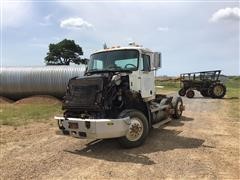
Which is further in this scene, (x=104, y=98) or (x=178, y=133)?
(x=178, y=133)

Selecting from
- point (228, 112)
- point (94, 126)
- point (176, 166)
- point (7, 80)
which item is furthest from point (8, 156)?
point (7, 80)

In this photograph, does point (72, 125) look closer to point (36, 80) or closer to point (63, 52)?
point (36, 80)

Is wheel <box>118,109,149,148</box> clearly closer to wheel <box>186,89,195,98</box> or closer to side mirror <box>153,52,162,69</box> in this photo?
side mirror <box>153,52,162,69</box>

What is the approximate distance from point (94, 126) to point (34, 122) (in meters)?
6.25

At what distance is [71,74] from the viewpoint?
24.0m

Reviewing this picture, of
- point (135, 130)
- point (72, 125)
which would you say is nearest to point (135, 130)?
point (135, 130)

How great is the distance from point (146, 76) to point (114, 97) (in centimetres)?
153

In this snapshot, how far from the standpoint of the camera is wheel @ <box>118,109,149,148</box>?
8.48 m

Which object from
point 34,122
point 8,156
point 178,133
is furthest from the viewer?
point 34,122

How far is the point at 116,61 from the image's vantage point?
30.9 feet

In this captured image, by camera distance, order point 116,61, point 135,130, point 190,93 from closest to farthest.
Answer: point 135,130
point 116,61
point 190,93

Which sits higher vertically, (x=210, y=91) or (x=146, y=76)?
(x=146, y=76)

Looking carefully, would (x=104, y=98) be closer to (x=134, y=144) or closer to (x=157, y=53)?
(x=134, y=144)

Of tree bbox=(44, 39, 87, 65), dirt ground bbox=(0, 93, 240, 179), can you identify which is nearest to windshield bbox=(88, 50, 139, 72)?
dirt ground bbox=(0, 93, 240, 179)
